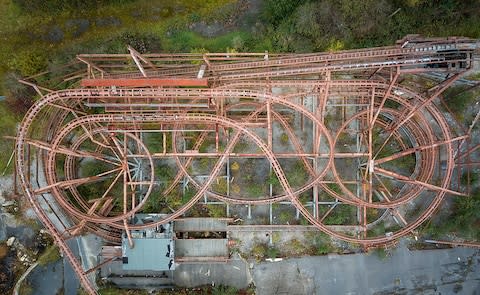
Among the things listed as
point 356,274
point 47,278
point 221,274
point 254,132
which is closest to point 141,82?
point 254,132

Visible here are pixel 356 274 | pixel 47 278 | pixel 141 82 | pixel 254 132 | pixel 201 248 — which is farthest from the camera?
pixel 47 278

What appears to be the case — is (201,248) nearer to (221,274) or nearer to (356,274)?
(221,274)

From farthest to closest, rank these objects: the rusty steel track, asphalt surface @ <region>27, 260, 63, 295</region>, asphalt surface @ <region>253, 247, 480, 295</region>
Answer: asphalt surface @ <region>27, 260, 63, 295</region>
asphalt surface @ <region>253, 247, 480, 295</region>
the rusty steel track

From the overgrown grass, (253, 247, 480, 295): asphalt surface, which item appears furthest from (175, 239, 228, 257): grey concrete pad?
the overgrown grass

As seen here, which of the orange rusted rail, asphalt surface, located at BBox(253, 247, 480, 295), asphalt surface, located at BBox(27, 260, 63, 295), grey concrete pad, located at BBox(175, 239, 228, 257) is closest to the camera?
the orange rusted rail

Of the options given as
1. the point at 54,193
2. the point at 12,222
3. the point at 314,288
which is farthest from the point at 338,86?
the point at 12,222

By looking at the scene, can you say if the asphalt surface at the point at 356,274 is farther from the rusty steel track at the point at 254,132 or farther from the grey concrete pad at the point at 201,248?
the grey concrete pad at the point at 201,248

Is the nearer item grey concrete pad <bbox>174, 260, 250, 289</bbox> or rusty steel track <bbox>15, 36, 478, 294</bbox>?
rusty steel track <bbox>15, 36, 478, 294</bbox>

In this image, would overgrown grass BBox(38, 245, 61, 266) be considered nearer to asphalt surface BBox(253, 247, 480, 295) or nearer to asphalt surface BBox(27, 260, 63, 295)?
asphalt surface BBox(27, 260, 63, 295)

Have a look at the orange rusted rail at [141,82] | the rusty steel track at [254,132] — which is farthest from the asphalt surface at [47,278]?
the orange rusted rail at [141,82]
